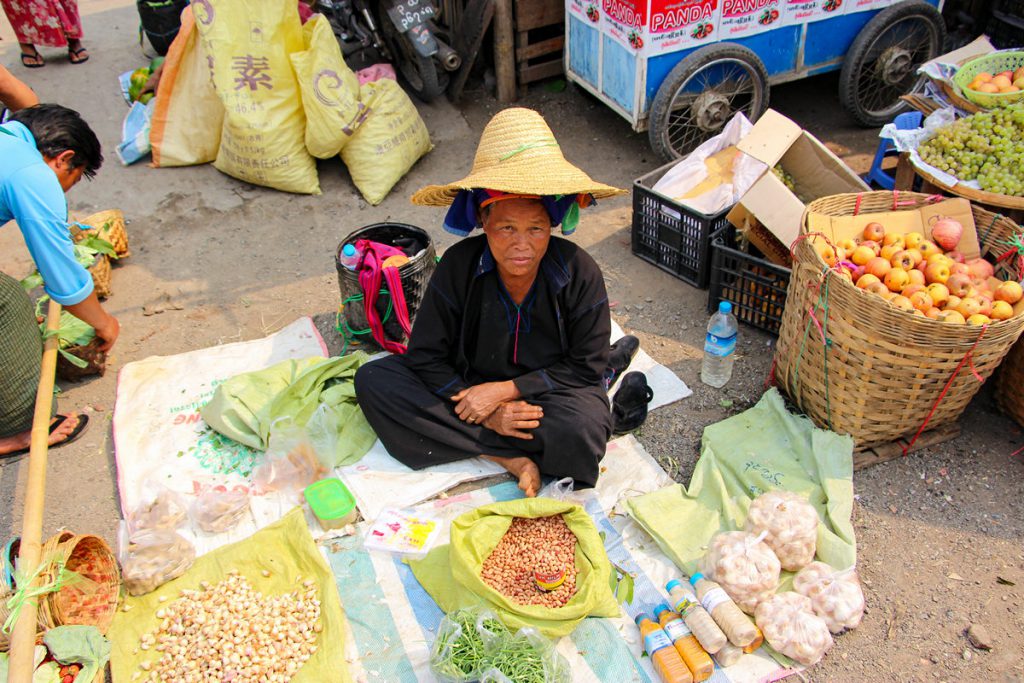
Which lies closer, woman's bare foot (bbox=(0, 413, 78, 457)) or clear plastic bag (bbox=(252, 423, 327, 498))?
clear plastic bag (bbox=(252, 423, 327, 498))

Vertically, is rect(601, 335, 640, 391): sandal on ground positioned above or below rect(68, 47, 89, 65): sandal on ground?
below

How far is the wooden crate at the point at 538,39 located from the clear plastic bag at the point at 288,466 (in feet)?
12.2

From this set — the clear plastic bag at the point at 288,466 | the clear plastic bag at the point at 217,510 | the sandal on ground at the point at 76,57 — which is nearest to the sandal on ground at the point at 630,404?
the clear plastic bag at the point at 288,466

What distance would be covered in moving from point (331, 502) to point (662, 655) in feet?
4.34

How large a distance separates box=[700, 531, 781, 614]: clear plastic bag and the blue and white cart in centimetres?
298

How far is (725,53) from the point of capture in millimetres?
4621

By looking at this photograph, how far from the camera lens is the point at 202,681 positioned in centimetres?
236

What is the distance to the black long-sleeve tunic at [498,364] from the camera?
9.43ft

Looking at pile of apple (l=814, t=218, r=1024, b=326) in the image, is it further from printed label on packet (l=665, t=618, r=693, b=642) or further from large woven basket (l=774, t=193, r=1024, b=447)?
printed label on packet (l=665, t=618, r=693, b=642)

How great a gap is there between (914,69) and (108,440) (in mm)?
5547

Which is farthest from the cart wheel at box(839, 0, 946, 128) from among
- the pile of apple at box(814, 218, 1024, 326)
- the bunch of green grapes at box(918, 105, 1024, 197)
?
the pile of apple at box(814, 218, 1024, 326)

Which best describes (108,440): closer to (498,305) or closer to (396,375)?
(396,375)

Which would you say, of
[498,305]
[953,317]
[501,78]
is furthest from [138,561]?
[501,78]

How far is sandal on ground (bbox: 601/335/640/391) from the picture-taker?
3412mm
